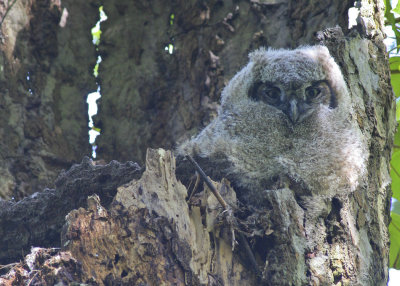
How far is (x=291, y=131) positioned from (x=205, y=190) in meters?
0.96

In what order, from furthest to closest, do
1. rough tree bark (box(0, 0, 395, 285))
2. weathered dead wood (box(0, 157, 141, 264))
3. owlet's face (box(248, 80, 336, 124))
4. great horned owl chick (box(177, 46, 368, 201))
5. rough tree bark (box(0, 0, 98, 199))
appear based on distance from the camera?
rough tree bark (box(0, 0, 98, 199))
owlet's face (box(248, 80, 336, 124))
great horned owl chick (box(177, 46, 368, 201))
weathered dead wood (box(0, 157, 141, 264))
rough tree bark (box(0, 0, 395, 285))

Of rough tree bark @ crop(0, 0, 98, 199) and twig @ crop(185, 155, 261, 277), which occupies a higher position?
rough tree bark @ crop(0, 0, 98, 199)

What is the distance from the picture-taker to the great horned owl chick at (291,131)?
323 centimetres

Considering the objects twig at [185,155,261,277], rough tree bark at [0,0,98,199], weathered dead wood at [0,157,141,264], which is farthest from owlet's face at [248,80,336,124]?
rough tree bark at [0,0,98,199]

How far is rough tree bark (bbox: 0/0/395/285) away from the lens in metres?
2.43

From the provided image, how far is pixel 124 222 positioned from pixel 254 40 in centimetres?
205

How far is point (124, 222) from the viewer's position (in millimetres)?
2490

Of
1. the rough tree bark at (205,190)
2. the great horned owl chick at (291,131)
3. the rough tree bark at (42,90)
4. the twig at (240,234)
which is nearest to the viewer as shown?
the rough tree bark at (205,190)

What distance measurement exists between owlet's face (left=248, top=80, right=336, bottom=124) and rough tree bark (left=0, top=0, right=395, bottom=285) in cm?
28

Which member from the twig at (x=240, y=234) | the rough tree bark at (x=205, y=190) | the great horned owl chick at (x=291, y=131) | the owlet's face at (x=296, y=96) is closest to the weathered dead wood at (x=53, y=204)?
the rough tree bark at (x=205, y=190)

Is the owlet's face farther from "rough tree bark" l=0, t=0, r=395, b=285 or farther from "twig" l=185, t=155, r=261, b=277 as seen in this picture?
"twig" l=185, t=155, r=261, b=277

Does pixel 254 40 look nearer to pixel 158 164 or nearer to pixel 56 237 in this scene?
pixel 158 164

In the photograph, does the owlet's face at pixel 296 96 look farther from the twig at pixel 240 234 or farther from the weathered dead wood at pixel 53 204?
the weathered dead wood at pixel 53 204

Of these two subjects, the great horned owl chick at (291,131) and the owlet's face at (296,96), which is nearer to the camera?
the great horned owl chick at (291,131)
